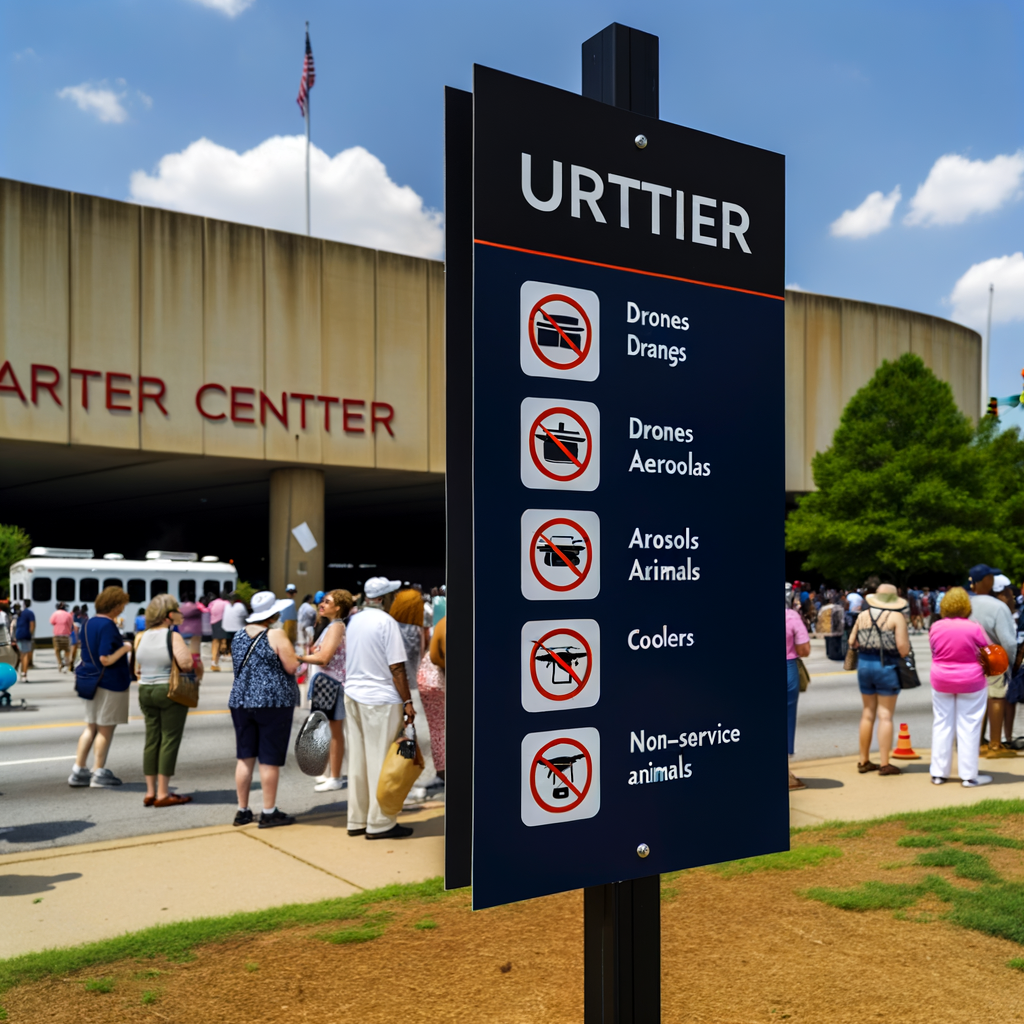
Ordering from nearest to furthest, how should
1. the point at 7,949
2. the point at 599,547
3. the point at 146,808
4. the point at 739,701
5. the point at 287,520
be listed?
the point at 599,547 → the point at 739,701 → the point at 7,949 → the point at 146,808 → the point at 287,520

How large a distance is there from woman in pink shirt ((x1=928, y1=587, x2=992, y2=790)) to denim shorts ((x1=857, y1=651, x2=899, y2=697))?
13.9 inches

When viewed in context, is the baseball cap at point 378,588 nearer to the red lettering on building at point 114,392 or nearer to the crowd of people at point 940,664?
the crowd of people at point 940,664

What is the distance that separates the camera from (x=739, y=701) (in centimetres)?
287

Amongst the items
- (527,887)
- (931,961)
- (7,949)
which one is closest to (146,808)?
(7,949)

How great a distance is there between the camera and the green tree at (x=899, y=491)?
42531 millimetres

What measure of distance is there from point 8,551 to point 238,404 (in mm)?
10924

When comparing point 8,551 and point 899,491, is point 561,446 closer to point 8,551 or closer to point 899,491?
point 8,551

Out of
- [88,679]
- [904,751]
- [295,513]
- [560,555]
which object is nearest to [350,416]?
[295,513]

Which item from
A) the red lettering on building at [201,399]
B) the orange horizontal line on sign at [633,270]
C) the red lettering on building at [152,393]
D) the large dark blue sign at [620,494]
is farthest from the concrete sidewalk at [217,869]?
the red lettering on building at [201,399]

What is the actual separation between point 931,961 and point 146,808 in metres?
6.61

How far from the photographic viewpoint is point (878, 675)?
9.09 m

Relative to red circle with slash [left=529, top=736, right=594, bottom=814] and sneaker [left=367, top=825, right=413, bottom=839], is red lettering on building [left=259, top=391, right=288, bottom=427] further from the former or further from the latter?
red circle with slash [left=529, top=736, right=594, bottom=814]

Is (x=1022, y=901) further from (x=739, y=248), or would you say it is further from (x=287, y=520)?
(x=287, y=520)

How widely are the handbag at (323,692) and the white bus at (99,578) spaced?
71.8 ft
